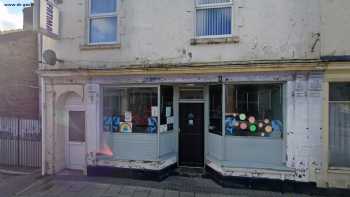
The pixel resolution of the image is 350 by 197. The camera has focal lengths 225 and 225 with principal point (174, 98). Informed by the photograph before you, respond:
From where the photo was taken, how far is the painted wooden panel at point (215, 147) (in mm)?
6613

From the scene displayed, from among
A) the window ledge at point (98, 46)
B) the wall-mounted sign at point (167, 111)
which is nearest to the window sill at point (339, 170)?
the wall-mounted sign at point (167, 111)

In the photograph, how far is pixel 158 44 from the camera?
687 centimetres

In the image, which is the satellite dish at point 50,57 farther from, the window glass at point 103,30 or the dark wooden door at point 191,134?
the dark wooden door at point 191,134

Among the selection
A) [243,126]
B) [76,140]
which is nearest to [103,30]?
[76,140]

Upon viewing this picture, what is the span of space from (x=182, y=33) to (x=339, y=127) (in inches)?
198

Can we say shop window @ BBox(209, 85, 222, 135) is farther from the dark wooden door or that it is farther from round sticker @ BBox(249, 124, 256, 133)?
round sticker @ BBox(249, 124, 256, 133)

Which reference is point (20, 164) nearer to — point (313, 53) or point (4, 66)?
point (4, 66)

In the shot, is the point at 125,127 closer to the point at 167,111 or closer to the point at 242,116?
the point at 167,111

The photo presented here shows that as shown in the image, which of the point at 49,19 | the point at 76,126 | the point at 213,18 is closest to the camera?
the point at 213,18

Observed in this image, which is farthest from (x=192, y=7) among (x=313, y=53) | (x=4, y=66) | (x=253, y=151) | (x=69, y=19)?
(x=4, y=66)

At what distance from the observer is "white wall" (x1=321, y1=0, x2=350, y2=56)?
5.78m

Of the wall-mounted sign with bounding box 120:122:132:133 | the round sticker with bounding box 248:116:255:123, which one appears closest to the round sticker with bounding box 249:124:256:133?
the round sticker with bounding box 248:116:255:123

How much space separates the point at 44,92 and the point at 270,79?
7.17m

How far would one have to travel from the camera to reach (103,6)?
745 centimetres
